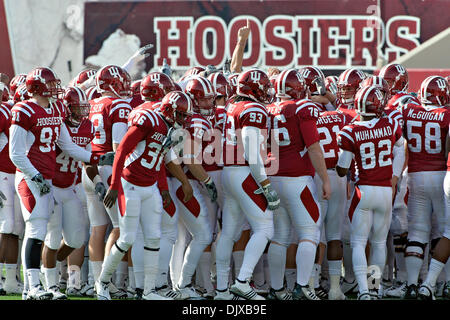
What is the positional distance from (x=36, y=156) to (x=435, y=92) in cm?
311

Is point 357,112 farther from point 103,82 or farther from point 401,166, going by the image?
point 103,82

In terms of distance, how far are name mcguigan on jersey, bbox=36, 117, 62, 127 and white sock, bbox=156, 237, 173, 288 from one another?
116 centimetres

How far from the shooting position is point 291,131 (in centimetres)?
604

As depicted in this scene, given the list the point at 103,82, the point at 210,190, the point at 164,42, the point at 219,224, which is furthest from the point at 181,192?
the point at 164,42

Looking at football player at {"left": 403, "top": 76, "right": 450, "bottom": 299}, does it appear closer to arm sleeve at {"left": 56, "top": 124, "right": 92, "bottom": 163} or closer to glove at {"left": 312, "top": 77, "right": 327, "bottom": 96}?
glove at {"left": 312, "top": 77, "right": 327, "bottom": 96}

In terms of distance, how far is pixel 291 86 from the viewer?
612 centimetres

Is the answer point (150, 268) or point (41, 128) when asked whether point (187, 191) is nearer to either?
point (150, 268)

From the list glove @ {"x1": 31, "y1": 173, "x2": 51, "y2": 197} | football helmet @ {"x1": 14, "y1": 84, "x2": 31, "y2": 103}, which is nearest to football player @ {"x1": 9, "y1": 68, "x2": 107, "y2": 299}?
glove @ {"x1": 31, "y1": 173, "x2": 51, "y2": 197}

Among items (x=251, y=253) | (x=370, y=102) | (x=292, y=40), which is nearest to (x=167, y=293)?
(x=251, y=253)

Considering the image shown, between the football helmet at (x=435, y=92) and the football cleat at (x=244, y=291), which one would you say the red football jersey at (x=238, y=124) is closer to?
the football cleat at (x=244, y=291)

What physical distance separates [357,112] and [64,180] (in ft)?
7.44

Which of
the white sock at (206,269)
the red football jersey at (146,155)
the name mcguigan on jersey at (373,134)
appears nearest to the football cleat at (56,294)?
the red football jersey at (146,155)

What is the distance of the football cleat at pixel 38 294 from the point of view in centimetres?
570

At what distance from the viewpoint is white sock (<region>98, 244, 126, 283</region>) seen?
224 inches
